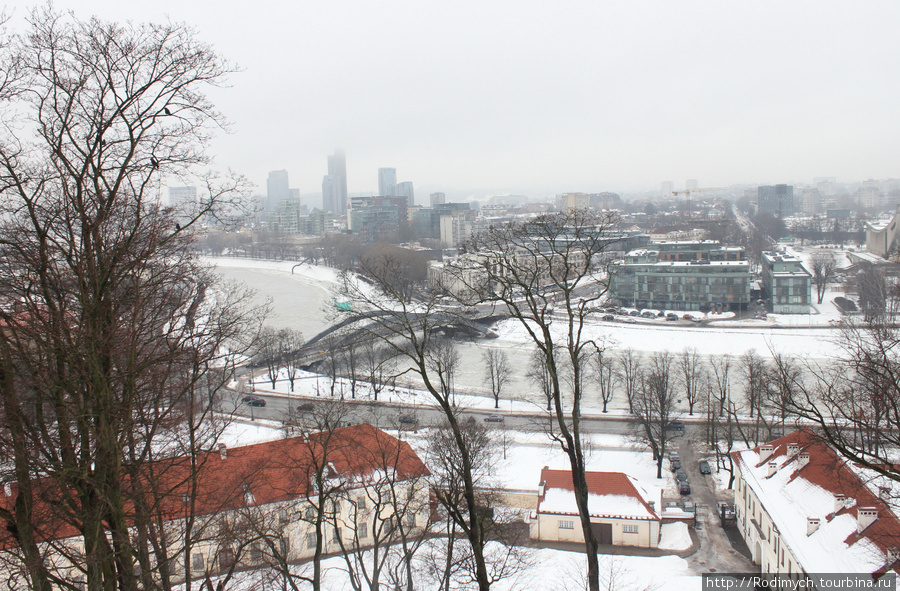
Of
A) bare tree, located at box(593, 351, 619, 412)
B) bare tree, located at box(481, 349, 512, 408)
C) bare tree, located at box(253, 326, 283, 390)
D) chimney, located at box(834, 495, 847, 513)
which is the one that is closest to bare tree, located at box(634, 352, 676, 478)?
bare tree, located at box(593, 351, 619, 412)

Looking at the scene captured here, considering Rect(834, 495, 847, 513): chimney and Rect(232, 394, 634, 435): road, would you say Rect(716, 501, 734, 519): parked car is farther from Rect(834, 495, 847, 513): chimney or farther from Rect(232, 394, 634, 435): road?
Rect(232, 394, 634, 435): road

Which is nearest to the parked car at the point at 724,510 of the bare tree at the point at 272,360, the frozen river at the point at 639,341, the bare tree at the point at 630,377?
the bare tree at the point at 630,377

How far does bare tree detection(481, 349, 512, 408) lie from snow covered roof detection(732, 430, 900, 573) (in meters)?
6.84

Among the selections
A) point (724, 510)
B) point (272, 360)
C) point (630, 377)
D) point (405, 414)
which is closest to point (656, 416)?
point (630, 377)

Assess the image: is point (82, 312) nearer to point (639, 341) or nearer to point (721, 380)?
point (721, 380)

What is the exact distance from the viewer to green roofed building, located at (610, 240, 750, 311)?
1043 inches

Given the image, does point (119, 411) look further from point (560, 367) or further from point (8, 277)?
point (560, 367)

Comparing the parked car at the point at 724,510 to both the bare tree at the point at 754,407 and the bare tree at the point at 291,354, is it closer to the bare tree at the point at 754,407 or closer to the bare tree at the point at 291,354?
the bare tree at the point at 754,407

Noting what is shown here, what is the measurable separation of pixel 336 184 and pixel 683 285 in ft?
402

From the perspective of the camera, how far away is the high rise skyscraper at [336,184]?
14075 centimetres

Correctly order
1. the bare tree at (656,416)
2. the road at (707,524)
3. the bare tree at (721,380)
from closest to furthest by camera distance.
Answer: the road at (707,524), the bare tree at (656,416), the bare tree at (721,380)

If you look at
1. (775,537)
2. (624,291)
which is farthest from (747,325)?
(775,537)

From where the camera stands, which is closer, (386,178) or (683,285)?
(683,285)

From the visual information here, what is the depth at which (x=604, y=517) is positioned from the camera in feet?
28.1
